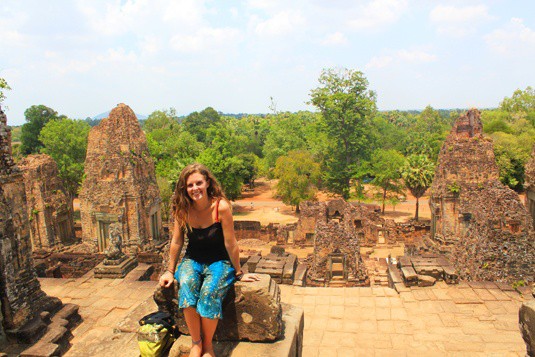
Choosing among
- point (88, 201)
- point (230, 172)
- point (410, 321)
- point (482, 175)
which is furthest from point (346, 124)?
point (410, 321)

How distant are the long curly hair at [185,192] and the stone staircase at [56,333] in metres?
5.23

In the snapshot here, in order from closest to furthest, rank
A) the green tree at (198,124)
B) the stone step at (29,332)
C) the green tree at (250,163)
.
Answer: the stone step at (29,332) → the green tree at (250,163) → the green tree at (198,124)

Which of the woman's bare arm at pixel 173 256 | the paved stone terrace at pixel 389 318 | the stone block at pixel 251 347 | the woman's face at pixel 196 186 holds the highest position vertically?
the woman's face at pixel 196 186

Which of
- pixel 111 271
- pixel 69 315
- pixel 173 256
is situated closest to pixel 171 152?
pixel 111 271

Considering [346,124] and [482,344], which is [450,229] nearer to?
[482,344]

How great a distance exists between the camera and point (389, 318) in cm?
805

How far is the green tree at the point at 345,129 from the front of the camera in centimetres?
3077

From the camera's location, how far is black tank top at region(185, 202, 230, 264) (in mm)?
4094

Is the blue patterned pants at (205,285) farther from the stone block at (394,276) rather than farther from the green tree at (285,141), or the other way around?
the green tree at (285,141)

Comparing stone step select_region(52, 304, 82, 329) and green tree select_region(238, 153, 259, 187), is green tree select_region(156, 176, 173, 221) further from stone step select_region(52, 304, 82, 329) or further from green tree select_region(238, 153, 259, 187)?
stone step select_region(52, 304, 82, 329)

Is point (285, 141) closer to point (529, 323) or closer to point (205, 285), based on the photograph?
point (529, 323)

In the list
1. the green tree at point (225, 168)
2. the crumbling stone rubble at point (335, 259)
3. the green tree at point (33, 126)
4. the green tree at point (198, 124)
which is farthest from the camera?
the green tree at point (198, 124)

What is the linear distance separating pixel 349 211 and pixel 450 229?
562cm

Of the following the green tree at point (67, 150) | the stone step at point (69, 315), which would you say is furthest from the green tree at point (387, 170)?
the stone step at point (69, 315)
